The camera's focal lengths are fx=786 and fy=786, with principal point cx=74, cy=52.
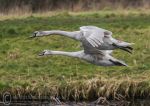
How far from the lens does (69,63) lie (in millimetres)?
20875

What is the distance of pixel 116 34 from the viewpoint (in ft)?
80.1

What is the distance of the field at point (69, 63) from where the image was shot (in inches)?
690

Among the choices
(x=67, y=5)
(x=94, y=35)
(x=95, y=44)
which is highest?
(x=94, y=35)

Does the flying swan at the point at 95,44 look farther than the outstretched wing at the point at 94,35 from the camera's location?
Yes

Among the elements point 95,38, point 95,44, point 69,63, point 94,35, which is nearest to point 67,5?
point 69,63

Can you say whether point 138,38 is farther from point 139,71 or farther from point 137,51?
point 139,71

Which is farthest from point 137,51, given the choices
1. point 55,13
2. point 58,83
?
point 55,13

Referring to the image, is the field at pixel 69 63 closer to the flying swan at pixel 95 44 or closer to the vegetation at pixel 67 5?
the flying swan at pixel 95 44

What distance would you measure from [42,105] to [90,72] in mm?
2832

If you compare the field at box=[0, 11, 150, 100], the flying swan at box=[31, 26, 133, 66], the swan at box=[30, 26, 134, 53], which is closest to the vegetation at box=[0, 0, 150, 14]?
the field at box=[0, 11, 150, 100]

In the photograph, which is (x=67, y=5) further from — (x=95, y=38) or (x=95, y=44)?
(x=95, y=44)

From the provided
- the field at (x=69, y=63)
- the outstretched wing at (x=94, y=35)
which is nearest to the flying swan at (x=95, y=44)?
the outstretched wing at (x=94, y=35)

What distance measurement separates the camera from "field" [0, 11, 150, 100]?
1752 centimetres

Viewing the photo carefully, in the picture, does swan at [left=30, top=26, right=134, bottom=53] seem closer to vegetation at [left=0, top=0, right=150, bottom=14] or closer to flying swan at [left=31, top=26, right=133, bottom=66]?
flying swan at [left=31, top=26, right=133, bottom=66]
